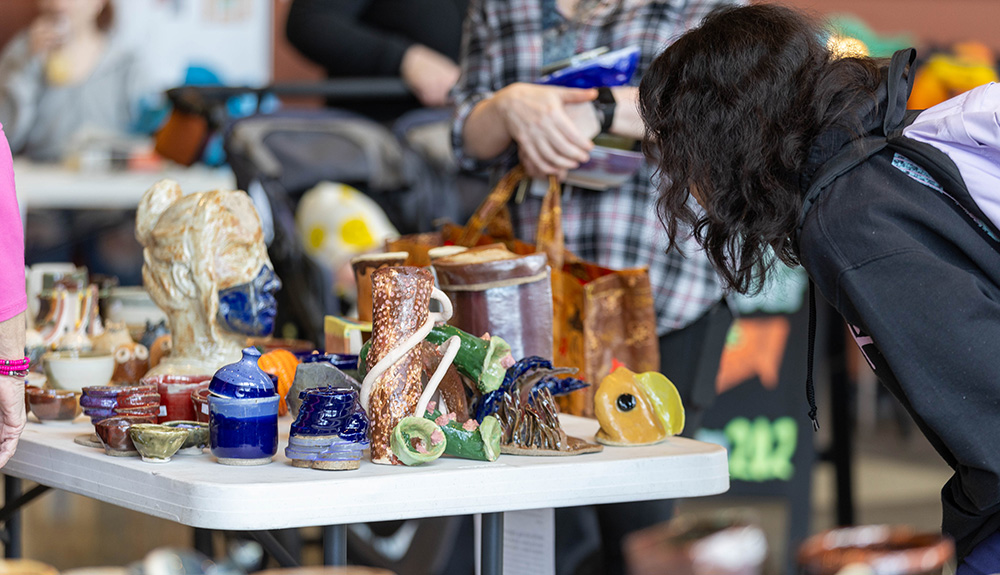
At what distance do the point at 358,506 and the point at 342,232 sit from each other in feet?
5.03

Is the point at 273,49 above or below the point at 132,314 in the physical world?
above

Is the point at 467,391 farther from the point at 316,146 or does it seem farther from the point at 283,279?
the point at 316,146

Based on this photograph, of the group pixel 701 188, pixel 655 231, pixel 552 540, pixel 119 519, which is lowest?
pixel 119 519

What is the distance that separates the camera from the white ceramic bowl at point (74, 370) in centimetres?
Result: 123

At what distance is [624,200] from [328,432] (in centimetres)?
64

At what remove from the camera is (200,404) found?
1.07m

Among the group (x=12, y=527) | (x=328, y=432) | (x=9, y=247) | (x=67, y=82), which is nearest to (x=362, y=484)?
(x=328, y=432)

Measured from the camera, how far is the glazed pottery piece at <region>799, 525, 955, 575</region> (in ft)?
1.89

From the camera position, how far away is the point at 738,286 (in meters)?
1.01

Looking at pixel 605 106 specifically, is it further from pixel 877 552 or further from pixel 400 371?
pixel 877 552

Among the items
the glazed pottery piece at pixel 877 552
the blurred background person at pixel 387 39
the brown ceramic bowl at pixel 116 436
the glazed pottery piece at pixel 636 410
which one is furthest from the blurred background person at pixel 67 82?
the glazed pottery piece at pixel 877 552

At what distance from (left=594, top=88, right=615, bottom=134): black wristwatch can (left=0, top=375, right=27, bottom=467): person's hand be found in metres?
0.75

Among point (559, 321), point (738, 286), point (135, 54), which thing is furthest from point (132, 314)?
point (135, 54)

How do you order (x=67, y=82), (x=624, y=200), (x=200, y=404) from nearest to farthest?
(x=200, y=404), (x=624, y=200), (x=67, y=82)
